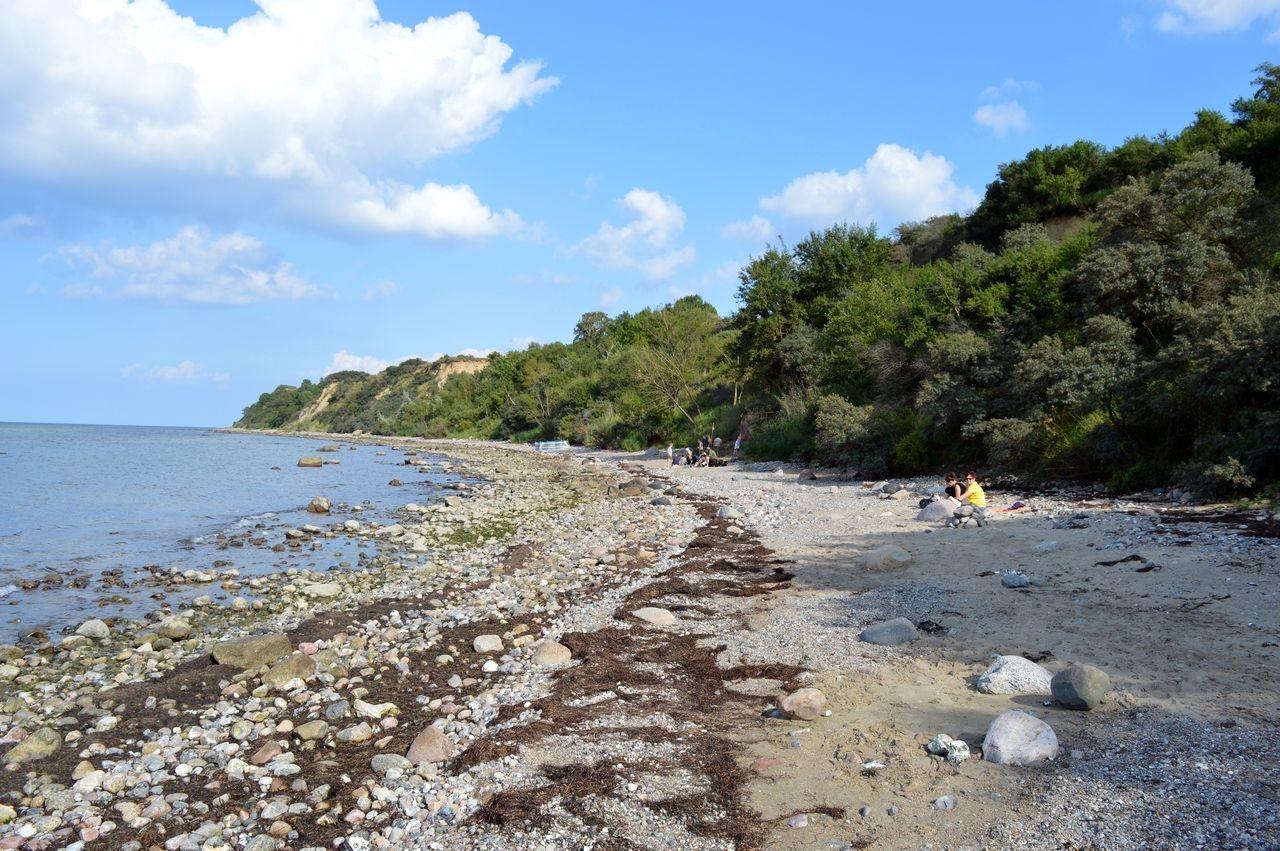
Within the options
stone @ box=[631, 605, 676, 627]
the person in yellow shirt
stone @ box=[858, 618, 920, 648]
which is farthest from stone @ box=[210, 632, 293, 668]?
the person in yellow shirt

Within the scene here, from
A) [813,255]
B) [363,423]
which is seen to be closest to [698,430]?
[813,255]

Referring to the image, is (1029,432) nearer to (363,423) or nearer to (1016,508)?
(1016,508)

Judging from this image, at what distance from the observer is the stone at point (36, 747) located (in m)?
6.30

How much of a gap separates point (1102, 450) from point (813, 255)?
24.1 m

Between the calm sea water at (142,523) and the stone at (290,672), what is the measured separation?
15.1ft

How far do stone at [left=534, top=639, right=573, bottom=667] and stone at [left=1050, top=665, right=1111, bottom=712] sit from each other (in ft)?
15.6

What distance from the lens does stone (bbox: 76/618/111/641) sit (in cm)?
993

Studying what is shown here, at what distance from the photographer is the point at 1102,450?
54.4ft

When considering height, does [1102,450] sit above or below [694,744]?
above

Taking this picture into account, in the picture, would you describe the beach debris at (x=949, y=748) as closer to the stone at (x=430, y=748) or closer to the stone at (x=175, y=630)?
the stone at (x=430, y=748)

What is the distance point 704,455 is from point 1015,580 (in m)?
25.2

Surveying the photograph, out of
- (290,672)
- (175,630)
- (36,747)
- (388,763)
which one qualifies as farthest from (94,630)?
(388,763)

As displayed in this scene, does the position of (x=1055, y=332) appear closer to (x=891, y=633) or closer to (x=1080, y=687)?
(x=891, y=633)

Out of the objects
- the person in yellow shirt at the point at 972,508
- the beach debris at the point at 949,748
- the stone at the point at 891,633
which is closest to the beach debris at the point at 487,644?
the stone at the point at 891,633
